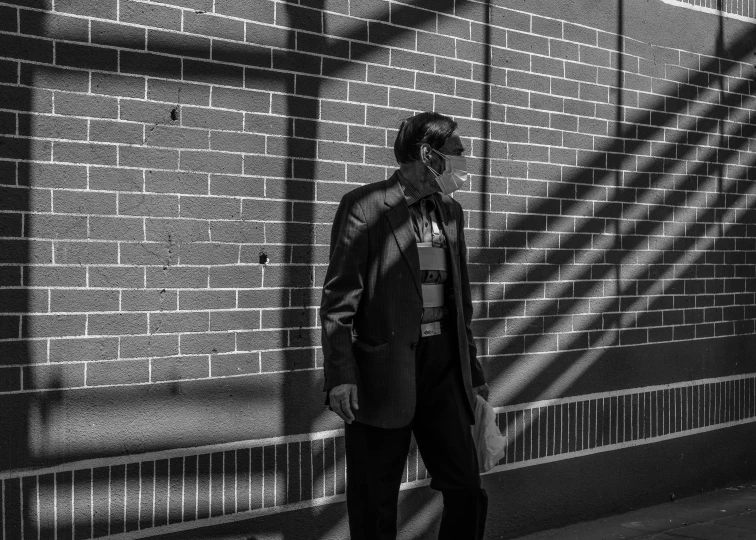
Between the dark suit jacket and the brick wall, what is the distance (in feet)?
3.04

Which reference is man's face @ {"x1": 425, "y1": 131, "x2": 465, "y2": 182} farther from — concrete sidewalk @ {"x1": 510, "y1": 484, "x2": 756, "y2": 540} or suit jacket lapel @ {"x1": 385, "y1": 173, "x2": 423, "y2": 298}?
concrete sidewalk @ {"x1": 510, "y1": 484, "x2": 756, "y2": 540}

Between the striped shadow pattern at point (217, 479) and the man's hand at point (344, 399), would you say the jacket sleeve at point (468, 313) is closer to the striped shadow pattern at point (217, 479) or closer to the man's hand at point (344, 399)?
the man's hand at point (344, 399)

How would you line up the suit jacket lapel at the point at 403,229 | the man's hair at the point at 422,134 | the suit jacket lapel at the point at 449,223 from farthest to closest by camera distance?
the suit jacket lapel at the point at 449,223 → the man's hair at the point at 422,134 → the suit jacket lapel at the point at 403,229

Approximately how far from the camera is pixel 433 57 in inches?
238

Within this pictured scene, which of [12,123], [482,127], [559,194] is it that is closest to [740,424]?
[559,194]

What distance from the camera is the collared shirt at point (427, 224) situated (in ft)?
14.8

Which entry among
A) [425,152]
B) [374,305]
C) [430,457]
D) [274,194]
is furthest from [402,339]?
[274,194]

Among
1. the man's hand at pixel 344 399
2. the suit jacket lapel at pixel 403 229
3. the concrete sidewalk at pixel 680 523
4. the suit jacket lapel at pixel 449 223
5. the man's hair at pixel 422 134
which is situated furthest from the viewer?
the concrete sidewalk at pixel 680 523

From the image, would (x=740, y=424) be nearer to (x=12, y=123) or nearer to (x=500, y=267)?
(x=500, y=267)

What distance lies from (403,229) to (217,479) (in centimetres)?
157

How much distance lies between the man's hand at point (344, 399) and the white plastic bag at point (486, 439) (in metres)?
0.72

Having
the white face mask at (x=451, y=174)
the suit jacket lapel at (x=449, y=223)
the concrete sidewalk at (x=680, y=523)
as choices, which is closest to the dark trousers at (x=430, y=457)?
the suit jacket lapel at (x=449, y=223)

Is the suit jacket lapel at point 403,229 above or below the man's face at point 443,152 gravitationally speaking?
below

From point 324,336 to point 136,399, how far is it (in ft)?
3.42
